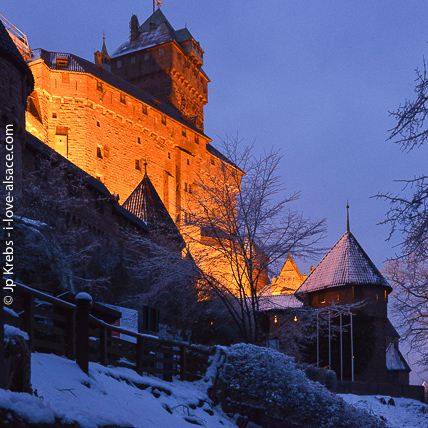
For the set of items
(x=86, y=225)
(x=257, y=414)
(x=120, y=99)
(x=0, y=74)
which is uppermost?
(x=120, y=99)

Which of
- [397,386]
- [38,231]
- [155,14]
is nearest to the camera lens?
[38,231]

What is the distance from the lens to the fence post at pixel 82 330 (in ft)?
29.8

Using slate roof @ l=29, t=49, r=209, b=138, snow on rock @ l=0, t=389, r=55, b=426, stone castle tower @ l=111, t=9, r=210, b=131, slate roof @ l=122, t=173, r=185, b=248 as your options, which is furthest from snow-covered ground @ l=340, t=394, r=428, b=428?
stone castle tower @ l=111, t=9, r=210, b=131

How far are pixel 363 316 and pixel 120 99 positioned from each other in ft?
83.8

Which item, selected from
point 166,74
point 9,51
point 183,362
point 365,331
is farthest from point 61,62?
point 183,362

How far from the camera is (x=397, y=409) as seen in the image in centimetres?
2978

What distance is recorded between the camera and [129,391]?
995cm

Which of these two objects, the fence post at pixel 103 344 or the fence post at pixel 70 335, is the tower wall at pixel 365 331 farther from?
the fence post at pixel 70 335

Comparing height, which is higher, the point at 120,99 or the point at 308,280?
the point at 120,99

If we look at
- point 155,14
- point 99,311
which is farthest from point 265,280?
point 99,311

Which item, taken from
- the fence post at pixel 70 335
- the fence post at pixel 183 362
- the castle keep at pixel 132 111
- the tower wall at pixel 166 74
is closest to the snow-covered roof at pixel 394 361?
the castle keep at pixel 132 111

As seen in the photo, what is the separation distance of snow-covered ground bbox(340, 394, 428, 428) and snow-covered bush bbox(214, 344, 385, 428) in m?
12.7

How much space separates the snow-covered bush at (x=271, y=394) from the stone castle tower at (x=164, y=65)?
47624mm

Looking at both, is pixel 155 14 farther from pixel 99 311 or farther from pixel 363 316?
pixel 99 311
